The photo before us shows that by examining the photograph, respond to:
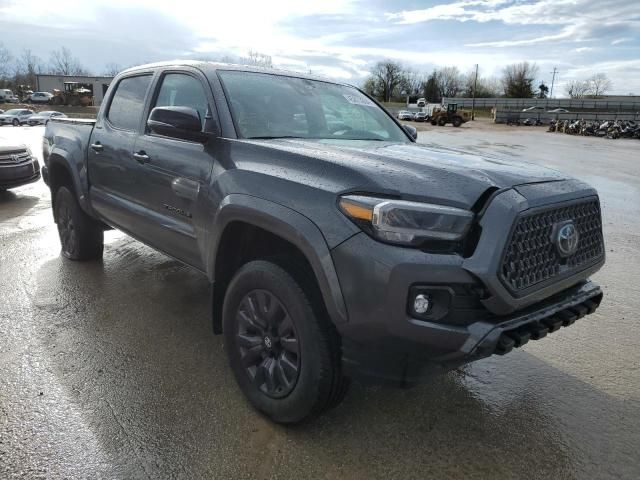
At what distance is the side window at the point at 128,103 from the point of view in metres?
4.07

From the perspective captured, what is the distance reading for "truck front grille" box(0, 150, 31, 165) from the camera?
336 inches

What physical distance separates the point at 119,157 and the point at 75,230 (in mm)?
1578

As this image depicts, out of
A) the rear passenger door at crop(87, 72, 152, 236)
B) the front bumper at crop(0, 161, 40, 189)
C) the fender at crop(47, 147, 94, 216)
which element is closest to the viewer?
the rear passenger door at crop(87, 72, 152, 236)

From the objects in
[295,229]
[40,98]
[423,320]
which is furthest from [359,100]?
[40,98]

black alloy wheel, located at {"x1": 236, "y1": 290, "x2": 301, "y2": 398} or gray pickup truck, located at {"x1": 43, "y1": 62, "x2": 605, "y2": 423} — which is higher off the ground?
gray pickup truck, located at {"x1": 43, "y1": 62, "x2": 605, "y2": 423}

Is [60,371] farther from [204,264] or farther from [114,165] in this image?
[114,165]

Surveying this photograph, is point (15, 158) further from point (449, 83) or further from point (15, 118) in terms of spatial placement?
point (449, 83)

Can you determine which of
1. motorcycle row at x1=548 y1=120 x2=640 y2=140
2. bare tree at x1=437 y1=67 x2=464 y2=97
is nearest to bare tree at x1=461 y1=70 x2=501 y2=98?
bare tree at x1=437 y1=67 x2=464 y2=97

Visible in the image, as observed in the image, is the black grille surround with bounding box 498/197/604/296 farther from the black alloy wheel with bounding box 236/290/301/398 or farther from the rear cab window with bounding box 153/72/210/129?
the rear cab window with bounding box 153/72/210/129

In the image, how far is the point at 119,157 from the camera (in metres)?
4.07

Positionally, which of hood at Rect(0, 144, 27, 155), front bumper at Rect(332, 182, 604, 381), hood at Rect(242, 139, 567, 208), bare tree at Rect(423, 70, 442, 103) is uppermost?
bare tree at Rect(423, 70, 442, 103)

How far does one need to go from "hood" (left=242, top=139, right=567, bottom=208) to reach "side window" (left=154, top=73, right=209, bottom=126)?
0.78m

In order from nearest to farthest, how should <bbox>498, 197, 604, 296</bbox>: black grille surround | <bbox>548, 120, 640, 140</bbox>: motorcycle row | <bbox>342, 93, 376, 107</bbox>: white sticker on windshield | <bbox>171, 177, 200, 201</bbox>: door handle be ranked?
<bbox>498, 197, 604, 296</bbox>: black grille surround < <bbox>171, 177, 200, 201</bbox>: door handle < <bbox>342, 93, 376, 107</bbox>: white sticker on windshield < <bbox>548, 120, 640, 140</bbox>: motorcycle row

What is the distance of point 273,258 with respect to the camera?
2.64 metres
